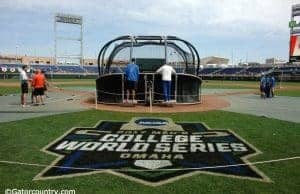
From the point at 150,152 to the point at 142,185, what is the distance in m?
2.25

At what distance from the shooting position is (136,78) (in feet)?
59.3

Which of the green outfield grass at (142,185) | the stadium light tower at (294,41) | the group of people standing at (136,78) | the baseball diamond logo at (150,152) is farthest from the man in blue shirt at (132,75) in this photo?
the stadium light tower at (294,41)

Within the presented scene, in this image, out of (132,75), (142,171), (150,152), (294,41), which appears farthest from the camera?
(294,41)

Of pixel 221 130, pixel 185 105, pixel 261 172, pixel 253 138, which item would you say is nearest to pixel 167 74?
pixel 185 105

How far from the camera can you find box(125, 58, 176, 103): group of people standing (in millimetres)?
17969

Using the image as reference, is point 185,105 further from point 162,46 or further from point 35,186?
point 35,186

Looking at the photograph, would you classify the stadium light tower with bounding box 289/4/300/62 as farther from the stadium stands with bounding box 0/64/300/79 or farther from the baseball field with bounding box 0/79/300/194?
the baseball field with bounding box 0/79/300/194

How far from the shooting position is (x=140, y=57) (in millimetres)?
20750

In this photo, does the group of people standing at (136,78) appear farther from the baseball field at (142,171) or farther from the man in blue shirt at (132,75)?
the baseball field at (142,171)

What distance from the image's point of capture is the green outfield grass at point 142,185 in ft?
22.5

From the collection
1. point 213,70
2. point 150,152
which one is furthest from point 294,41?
point 150,152

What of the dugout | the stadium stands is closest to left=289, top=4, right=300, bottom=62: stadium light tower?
the stadium stands

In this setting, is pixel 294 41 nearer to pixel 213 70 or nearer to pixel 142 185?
pixel 213 70

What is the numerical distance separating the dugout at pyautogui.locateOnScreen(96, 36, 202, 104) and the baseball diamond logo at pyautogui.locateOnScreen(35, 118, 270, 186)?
6.56 meters
